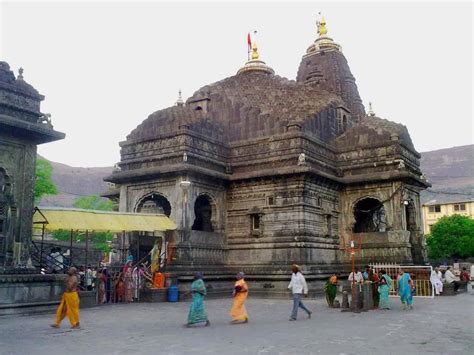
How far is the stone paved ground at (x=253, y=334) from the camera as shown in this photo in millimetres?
9398

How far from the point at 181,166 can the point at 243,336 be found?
12.4m

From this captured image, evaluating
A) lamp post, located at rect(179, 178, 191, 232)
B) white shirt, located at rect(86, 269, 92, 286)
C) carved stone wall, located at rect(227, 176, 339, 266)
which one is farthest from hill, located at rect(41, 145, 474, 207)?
white shirt, located at rect(86, 269, 92, 286)

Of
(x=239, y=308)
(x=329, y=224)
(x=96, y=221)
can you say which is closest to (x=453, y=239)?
(x=329, y=224)

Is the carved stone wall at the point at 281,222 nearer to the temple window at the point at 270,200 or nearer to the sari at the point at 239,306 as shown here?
the temple window at the point at 270,200

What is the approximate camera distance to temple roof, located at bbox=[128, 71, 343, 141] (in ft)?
81.7

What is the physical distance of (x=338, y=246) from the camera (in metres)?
25.8

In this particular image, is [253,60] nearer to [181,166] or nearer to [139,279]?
[181,166]

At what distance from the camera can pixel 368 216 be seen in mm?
29234

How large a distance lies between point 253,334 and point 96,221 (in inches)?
391

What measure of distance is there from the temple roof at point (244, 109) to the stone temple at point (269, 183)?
0.21ft

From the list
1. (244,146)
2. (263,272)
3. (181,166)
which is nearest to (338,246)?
(263,272)

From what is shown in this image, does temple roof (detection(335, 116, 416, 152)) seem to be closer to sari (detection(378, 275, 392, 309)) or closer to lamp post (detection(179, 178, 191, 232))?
lamp post (detection(179, 178, 191, 232))

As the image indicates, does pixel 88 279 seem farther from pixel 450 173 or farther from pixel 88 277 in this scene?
pixel 450 173

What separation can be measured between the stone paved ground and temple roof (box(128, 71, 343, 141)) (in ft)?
35.9
